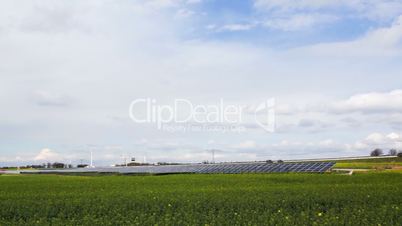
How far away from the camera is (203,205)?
54.7ft

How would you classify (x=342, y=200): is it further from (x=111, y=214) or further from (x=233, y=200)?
(x=111, y=214)

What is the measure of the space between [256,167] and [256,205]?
162 ft

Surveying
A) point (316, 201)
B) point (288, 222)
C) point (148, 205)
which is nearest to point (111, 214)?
point (148, 205)

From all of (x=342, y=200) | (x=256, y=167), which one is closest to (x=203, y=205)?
A: (x=342, y=200)

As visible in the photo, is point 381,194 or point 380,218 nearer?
point 380,218

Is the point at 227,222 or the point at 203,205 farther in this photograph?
the point at 203,205

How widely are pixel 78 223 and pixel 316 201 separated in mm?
9654

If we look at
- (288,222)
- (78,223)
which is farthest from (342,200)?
(78,223)

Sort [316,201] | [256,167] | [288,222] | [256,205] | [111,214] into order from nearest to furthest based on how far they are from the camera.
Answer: [288,222]
[111,214]
[256,205]
[316,201]
[256,167]

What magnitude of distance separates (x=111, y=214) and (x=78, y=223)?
2.55 meters

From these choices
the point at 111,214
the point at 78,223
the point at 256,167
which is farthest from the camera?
the point at 256,167

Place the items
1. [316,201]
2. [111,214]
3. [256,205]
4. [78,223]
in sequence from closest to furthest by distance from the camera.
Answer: [78,223], [111,214], [256,205], [316,201]

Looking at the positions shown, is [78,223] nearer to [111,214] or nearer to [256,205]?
[111,214]

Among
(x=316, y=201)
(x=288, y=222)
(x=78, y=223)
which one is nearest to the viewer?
(x=288, y=222)
